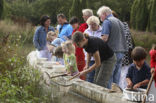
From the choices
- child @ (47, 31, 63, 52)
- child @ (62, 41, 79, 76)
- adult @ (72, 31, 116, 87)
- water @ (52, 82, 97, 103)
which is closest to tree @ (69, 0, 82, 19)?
child @ (47, 31, 63, 52)

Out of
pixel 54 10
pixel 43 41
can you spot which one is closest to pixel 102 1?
pixel 54 10

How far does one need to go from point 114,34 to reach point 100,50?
86cm

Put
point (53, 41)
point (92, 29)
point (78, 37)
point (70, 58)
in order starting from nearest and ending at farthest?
point (78, 37), point (70, 58), point (92, 29), point (53, 41)

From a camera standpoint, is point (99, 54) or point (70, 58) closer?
point (99, 54)

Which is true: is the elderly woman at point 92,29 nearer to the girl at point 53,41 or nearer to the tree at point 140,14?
the girl at point 53,41

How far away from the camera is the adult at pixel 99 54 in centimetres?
407

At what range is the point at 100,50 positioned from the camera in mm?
4289

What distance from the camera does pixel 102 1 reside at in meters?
26.3

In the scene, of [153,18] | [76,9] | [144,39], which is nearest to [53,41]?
[144,39]

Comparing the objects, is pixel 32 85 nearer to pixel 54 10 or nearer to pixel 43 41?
pixel 43 41

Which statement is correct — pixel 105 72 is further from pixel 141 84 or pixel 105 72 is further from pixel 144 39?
pixel 144 39

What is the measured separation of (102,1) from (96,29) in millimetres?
21458

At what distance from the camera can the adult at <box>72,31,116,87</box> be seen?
4.07 m

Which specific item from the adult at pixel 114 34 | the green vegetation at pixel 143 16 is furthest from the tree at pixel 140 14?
the adult at pixel 114 34
